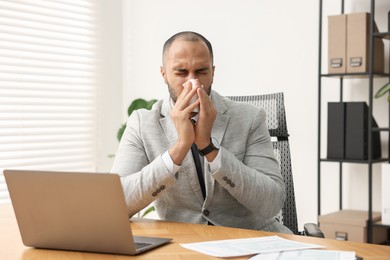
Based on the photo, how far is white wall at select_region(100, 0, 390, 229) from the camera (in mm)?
3844

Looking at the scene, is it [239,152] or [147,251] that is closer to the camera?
[147,251]

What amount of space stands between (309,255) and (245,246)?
17 centimetres

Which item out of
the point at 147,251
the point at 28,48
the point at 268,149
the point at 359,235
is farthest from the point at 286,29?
the point at 147,251

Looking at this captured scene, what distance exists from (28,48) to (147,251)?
286 centimetres

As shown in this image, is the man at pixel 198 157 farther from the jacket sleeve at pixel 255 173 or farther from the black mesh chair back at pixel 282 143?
the black mesh chair back at pixel 282 143

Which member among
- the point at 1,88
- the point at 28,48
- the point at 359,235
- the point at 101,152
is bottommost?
the point at 359,235

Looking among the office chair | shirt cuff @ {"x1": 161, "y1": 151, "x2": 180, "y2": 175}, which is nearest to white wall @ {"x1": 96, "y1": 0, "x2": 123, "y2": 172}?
the office chair

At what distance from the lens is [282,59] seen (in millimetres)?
4004

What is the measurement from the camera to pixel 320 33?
12.1 ft

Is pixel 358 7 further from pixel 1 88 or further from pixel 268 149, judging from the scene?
pixel 1 88

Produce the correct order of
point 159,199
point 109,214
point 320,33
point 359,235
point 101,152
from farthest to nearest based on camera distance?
point 101,152 < point 320,33 < point 359,235 < point 159,199 < point 109,214

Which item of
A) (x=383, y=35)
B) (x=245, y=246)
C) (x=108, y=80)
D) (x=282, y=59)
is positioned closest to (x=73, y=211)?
(x=245, y=246)

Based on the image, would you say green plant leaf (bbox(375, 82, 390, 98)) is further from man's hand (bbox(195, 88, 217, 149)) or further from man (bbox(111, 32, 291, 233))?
man's hand (bbox(195, 88, 217, 149))

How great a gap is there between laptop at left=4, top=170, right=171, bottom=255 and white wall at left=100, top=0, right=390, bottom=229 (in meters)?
2.55
